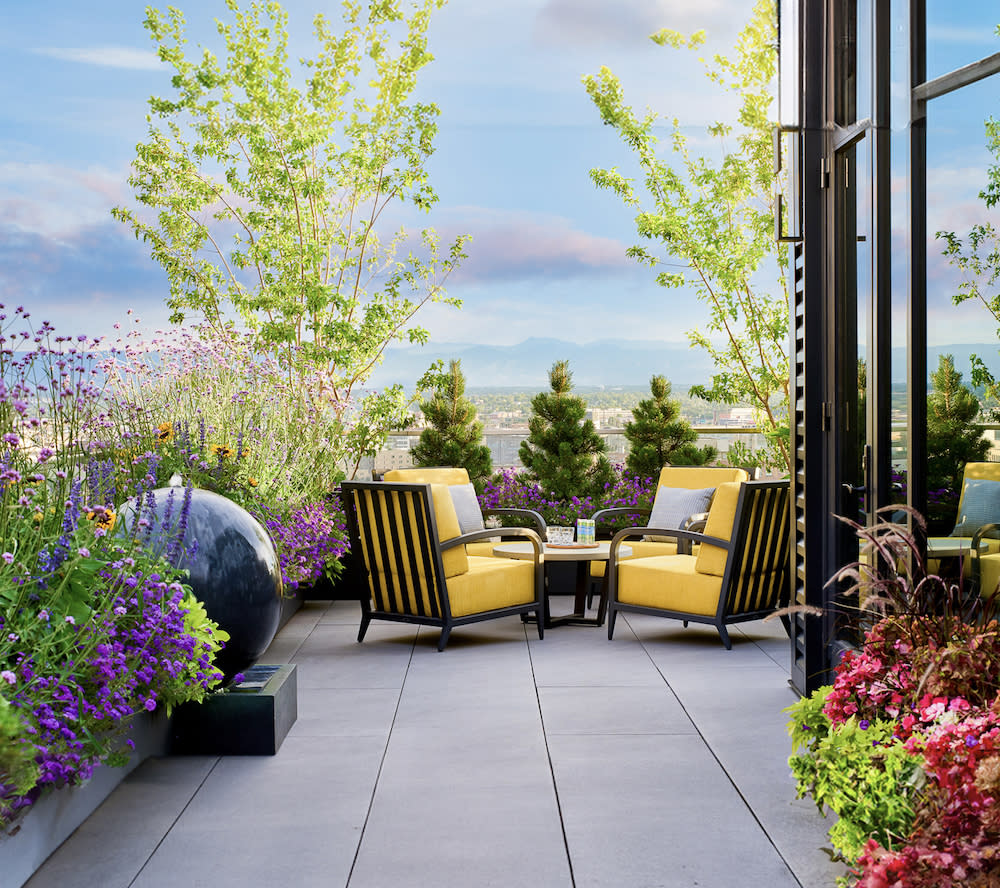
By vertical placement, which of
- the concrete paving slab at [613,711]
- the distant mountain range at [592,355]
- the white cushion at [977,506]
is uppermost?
the distant mountain range at [592,355]

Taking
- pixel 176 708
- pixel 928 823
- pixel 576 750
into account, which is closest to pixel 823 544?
pixel 576 750

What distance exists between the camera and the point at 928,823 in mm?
2035

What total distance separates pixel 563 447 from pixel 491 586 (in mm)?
2972

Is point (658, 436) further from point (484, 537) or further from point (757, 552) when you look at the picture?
point (484, 537)

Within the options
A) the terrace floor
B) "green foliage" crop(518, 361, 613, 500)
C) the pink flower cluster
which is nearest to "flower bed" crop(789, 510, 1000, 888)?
the pink flower cluster

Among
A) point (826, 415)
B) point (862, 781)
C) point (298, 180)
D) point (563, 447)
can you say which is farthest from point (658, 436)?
point (862, 781)

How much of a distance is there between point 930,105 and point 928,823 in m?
2.12

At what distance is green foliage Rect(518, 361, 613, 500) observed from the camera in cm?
841

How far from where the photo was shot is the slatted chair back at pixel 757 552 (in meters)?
5.46

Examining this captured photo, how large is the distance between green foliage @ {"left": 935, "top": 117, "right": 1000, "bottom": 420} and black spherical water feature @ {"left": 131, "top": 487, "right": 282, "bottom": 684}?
2.52m

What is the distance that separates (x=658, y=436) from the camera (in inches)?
339

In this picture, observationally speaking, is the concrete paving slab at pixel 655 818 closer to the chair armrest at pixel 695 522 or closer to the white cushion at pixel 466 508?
the chair armrest at pixel 695 522

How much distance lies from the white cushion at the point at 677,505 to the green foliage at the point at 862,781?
13.2 feet

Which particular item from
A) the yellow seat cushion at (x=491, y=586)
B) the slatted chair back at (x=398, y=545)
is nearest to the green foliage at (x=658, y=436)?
the yellow seat cushion at (x=491, y=586)
